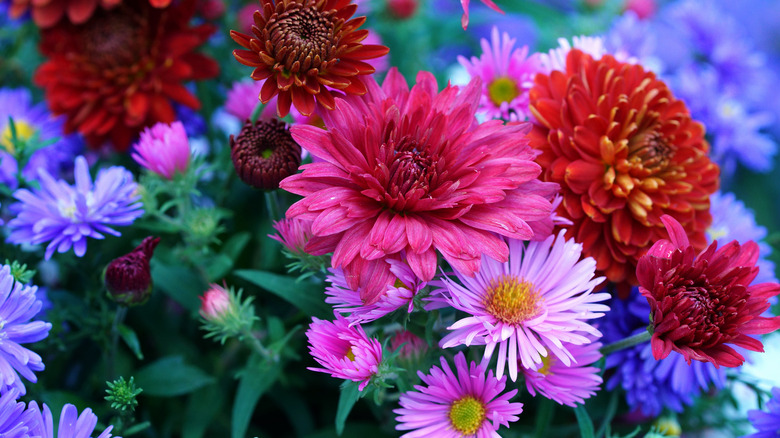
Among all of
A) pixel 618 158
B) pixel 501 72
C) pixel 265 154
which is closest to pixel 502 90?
pixel 501 72

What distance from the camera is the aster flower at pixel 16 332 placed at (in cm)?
40

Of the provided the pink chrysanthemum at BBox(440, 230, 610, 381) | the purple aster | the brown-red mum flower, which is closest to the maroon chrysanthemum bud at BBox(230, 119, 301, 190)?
the brown-red mum flower

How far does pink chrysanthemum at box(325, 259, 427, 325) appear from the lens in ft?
1.30

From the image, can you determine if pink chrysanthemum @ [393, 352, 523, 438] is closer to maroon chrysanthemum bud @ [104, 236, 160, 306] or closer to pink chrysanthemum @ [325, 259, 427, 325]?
pink chrysanthemum @ [325, 259, 427, 325]

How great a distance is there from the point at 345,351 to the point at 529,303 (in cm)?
14

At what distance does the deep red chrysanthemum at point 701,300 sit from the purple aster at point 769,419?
0.36 ft

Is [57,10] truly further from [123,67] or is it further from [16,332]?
[16,332]

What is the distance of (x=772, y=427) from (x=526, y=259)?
0.83 ft

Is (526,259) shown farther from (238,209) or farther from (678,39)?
(678,39)

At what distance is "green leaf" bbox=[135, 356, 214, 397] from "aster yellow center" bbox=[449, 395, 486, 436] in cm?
25

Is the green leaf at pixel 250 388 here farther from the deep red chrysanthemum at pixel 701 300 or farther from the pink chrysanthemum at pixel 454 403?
the deep red chrysanthemum at pixel 701 300

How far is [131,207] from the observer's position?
0.50 m

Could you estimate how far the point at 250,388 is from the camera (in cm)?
52

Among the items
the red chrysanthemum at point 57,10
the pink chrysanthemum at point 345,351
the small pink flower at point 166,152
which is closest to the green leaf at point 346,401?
the pink chrysanthemum at point 345,351
